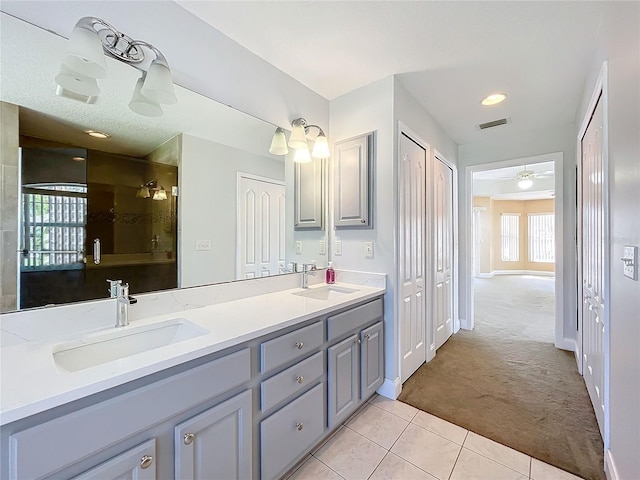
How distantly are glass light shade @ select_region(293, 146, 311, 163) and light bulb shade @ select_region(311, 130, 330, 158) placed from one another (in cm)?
7

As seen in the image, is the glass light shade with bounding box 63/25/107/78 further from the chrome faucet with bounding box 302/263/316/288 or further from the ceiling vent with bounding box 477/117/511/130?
the ceiling vent with bounding box 477/117/511/130

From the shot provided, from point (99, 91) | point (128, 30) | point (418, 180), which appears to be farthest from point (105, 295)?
point (418, 180)

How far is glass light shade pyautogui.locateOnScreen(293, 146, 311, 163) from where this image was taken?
2.21 m

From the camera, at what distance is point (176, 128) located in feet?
5.08

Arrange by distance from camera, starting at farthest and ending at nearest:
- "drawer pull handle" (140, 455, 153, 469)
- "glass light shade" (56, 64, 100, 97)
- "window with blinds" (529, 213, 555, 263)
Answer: "window with blinds" (529, 213, 555, 263), "glass light shade" (56, 64, 100, 97), "drawer pull handle" (140, 455, 153, 469)

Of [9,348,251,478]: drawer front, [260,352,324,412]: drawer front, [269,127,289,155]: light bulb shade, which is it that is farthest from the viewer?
[269,127,289,155]: light bulb shade

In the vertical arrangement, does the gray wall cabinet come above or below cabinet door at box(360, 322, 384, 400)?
above

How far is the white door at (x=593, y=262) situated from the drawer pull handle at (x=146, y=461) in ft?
7.39

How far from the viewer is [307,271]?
225 centimetres

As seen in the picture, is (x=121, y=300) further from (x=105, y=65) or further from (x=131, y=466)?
(x=105, y=65)

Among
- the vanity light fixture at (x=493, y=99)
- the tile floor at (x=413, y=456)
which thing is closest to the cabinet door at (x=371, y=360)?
the tile floor at (x=413, y=456)

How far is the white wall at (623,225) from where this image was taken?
1.08m

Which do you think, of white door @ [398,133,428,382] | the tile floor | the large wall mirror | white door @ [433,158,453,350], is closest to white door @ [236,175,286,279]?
the large wall mirror

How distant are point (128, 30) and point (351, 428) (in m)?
2.58
